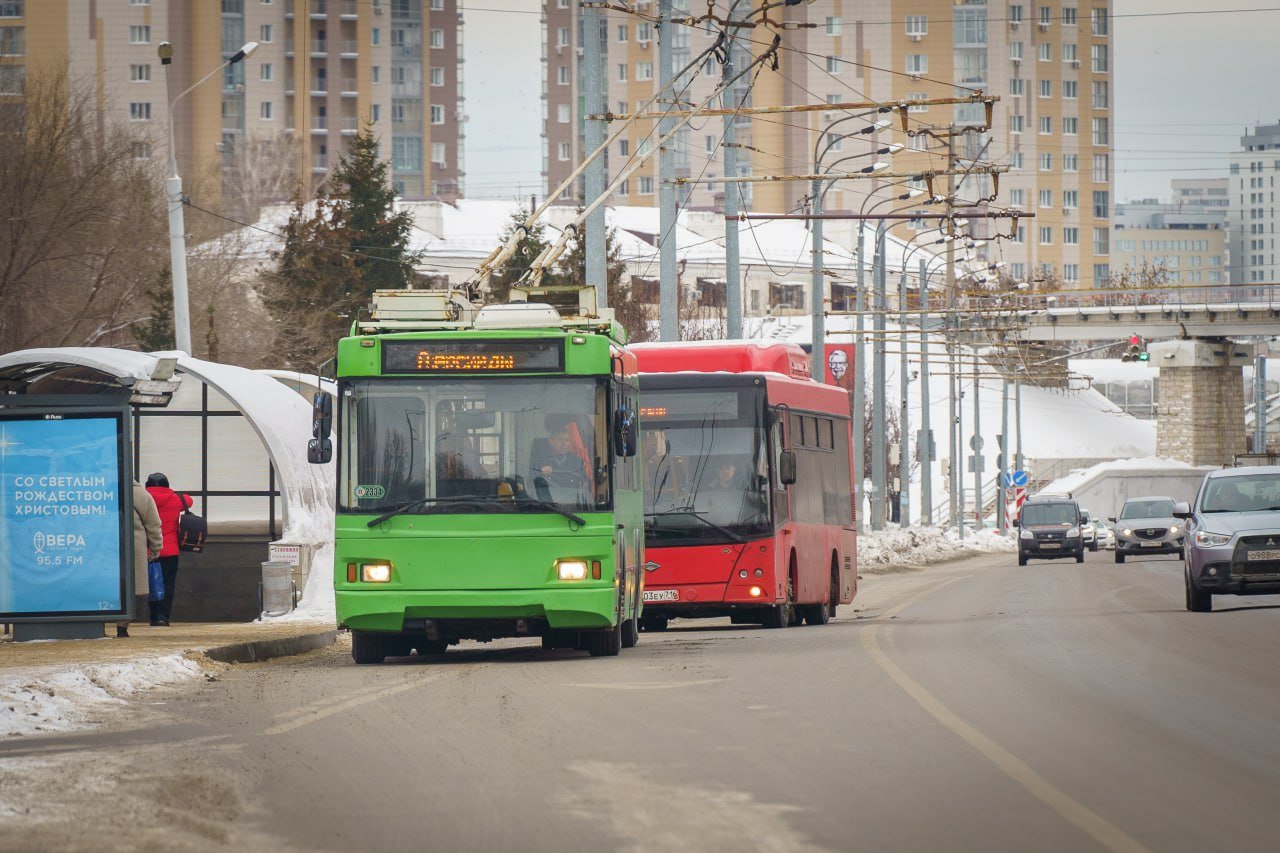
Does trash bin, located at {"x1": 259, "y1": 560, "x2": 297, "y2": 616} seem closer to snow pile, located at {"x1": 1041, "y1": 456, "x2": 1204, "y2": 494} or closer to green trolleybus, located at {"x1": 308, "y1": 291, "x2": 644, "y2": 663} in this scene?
green trolleybus, located at {"x1": 308, "y1": 291, "x2": 644, "y2": 663}

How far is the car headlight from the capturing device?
23.8m

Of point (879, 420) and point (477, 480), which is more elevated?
point (477, 480)


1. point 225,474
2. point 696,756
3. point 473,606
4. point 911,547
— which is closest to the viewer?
point 696,756

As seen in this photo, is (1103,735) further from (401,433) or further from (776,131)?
(776,131)

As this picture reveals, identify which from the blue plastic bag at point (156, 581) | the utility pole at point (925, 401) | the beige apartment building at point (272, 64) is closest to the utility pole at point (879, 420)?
the utility pole at point (925, 401)

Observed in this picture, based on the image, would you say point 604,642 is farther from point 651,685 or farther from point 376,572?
point 651,685

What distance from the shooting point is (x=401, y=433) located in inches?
712

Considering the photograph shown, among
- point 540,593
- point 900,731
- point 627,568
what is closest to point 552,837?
point 900,731

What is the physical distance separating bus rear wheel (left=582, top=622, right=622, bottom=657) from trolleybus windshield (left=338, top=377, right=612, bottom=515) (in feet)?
4.23

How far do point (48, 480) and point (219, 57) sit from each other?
401 ft

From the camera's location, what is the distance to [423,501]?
58.7 ft

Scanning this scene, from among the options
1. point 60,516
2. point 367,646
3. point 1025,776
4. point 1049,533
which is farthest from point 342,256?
point 1025,776

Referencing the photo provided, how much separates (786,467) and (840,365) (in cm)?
3435

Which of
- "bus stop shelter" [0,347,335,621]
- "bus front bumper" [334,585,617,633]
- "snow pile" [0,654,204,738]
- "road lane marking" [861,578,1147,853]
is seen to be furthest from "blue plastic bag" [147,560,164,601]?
"road lane marking" [861,578,1147,853]
